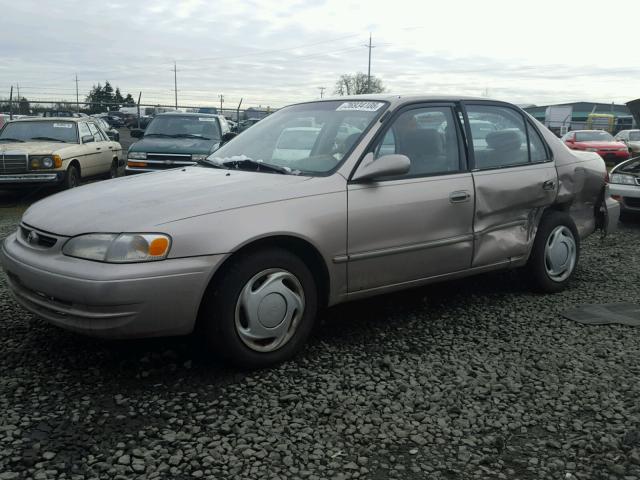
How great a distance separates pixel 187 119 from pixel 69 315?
9.53 m

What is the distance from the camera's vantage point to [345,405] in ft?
10.0

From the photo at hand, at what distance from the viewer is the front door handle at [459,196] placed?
13.7 feet

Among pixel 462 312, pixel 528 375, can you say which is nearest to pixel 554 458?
pixel 528 375

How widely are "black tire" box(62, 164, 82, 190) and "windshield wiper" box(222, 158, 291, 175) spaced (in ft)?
24.7

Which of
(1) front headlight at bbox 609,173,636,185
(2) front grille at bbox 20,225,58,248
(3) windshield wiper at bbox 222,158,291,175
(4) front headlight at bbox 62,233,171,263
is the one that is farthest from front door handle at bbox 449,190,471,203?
(1) front headlight at bbox 609,173,636,185

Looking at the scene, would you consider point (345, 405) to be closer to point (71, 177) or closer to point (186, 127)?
point (71, 177)

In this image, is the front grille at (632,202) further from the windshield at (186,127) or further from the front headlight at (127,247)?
the front headlight at (127,247)

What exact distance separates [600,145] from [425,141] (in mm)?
20002

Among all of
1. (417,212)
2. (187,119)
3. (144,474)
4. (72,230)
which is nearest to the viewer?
(144,474)

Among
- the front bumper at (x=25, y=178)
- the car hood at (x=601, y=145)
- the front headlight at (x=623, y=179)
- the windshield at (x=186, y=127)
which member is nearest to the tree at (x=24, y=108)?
the windshield at (x=186, y=127)

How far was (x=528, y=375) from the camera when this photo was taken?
346 centimetres

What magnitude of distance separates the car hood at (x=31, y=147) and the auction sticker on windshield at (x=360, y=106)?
25.6 feet

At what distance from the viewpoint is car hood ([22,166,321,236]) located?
318 cm

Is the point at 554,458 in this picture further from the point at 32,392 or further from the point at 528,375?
the point at 32,392
